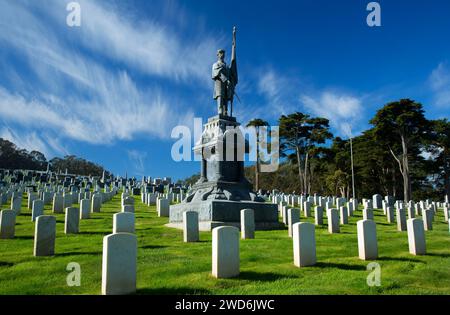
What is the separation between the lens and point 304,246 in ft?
20.8

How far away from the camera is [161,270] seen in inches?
230

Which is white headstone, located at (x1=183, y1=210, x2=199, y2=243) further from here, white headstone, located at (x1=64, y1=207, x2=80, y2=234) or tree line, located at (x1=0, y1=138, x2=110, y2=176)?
tree line, located at (x1=0, y1=138, x2=110, y2=176)

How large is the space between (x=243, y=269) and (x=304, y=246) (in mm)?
1203

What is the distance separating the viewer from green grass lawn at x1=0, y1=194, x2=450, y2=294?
16.3 feet

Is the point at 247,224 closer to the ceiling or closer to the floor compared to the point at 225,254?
closer to the ceiling

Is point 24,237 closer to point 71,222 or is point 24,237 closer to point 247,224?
point 71,222

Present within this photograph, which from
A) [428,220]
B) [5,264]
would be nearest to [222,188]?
[428,220]

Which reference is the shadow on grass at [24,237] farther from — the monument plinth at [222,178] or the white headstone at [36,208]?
the monument plinth at [222,178]

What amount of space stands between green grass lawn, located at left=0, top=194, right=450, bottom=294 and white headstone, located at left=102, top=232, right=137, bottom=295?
0.86 feet

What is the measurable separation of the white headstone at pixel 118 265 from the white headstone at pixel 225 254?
136cm

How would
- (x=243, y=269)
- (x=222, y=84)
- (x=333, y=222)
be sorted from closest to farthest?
1. (x=243, y=269)
2. (x=333, y=222)
3. (x=222, y=84)

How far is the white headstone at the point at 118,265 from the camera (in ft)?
15.2

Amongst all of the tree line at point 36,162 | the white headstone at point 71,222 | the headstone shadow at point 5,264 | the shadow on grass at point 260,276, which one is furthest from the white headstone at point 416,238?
the tree line at point 36,162
